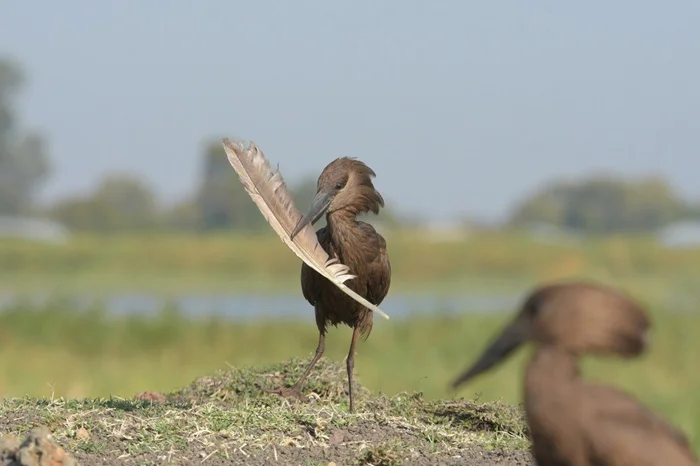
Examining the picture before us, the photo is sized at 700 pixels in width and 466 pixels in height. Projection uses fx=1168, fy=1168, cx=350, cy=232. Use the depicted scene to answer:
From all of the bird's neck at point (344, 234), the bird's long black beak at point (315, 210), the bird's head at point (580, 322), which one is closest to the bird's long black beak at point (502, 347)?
the bird's head at point (580, 322)

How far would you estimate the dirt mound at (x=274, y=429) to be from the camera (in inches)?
245

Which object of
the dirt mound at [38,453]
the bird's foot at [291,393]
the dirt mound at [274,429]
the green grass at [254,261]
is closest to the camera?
the dirt mound at [38,453]

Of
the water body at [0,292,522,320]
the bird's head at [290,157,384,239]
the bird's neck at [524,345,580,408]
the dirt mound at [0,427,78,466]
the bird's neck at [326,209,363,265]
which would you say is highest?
the water body at [0,292,522,320]

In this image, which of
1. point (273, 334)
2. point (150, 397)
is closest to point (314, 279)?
point (150, 397)

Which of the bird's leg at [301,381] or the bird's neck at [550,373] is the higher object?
the bird's leg at [301,381]

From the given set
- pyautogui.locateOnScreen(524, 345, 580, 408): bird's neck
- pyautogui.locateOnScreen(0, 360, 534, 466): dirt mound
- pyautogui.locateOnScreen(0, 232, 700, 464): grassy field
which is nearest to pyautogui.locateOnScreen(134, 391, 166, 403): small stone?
pyautogui.locateOnScreen(0, 360, 534, 466): dirt mound

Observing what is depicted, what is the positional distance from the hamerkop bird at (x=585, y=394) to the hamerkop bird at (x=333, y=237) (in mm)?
3320

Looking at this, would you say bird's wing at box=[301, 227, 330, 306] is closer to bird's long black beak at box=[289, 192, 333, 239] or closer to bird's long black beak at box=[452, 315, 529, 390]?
bird's long black beak at box=[289, 192, 333, 239]

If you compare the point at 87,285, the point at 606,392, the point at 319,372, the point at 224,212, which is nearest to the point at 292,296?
the point at 87,285

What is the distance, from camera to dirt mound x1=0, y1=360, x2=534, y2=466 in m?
6.23

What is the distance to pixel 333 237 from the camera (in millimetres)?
7883

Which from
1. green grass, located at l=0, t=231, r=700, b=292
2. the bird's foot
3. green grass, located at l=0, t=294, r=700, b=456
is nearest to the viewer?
the bird's foot

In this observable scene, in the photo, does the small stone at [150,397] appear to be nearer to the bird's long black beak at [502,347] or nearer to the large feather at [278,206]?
the large feather at [278,206]

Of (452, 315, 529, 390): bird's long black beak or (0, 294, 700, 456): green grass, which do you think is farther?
(0, 294, 700, 456): green grass
